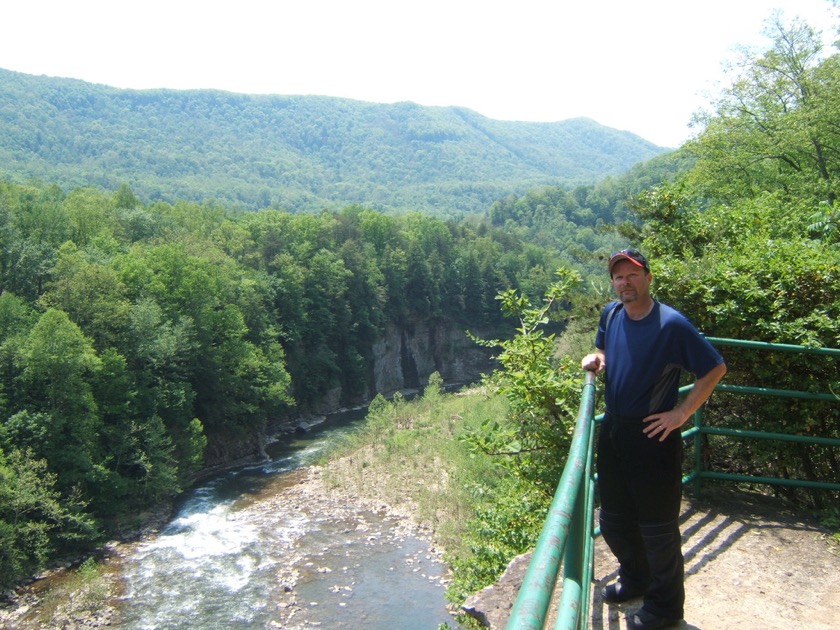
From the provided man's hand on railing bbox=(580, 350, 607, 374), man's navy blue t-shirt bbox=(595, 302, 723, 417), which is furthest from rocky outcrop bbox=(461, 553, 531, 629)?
man's navy blue t-shirt bbox=(595, 302, 723, 417)

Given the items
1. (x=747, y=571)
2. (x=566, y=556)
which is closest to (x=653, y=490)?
(x=747, y=571)

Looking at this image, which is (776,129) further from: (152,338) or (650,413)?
(152,338)

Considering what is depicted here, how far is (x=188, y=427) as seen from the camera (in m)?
33.2

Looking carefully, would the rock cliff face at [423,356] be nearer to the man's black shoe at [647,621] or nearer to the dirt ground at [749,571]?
the dirt ground at [749,571]

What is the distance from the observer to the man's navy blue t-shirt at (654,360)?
11.8 ft

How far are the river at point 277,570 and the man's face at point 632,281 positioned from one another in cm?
1410

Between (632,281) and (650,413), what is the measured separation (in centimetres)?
67

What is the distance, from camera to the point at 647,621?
3.75m

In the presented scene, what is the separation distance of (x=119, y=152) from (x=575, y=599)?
191582 mm

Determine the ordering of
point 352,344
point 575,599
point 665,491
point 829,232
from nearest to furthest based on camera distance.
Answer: point 575,599 → point 665,491 → point 829,232 → point 352,344

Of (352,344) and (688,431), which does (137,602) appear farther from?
(352,344)

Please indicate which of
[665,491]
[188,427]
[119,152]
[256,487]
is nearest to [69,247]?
[188,427]

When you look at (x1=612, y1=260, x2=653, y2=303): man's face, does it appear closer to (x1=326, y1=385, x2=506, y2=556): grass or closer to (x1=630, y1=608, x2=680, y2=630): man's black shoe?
(x1=630, y1=608, x2=680, y2=630): man's black shoe

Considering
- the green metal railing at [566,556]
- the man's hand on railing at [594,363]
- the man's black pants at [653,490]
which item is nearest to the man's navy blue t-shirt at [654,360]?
the man's black pants at [653,490]
